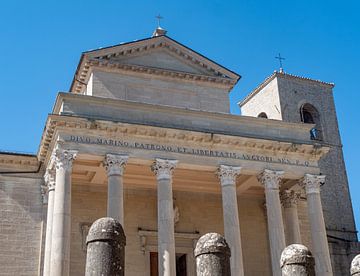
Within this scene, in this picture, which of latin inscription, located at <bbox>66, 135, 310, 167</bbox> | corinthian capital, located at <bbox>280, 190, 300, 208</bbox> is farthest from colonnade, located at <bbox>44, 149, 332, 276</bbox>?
corinthian capital, located at <bbox>280, 190, 300, 208</bbox>

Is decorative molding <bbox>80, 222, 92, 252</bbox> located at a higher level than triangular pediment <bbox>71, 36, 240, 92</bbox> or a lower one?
lower

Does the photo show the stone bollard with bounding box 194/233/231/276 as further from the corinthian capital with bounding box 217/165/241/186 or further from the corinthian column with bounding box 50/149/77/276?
the corinthian capital with bounding box 217/165/241/186

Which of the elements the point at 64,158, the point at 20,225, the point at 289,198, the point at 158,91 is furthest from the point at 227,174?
the point at 20,225

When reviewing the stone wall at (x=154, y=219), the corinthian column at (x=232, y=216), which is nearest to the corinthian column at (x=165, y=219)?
the corinthian column at (x=232, y=216)

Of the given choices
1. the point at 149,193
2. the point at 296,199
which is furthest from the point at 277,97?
the point at 149,193

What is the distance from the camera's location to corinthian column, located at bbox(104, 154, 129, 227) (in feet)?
61.2

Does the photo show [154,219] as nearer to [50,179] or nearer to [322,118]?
[50,179]

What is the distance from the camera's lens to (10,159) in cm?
2198

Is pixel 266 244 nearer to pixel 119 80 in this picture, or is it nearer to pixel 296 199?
pixel 296 199

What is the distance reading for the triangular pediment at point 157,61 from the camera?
23844 mm

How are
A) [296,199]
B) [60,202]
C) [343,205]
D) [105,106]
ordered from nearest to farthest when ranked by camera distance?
[60,202], [105,106], [296,199], [343,205]

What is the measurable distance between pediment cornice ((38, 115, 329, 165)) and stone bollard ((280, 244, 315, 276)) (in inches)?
490

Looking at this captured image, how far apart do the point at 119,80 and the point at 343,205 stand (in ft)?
45.0

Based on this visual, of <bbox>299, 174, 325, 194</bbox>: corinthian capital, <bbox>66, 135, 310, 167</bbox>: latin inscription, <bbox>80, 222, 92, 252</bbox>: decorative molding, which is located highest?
<bbox>66, 135, 310, 167</bbox>: latin inscription
